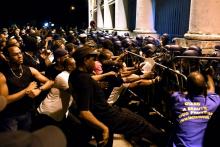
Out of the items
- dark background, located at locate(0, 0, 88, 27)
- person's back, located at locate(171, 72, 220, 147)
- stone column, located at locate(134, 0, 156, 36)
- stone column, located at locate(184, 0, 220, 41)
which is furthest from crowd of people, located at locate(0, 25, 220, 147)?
dark background, located at locate(0, 0, 88, 27)

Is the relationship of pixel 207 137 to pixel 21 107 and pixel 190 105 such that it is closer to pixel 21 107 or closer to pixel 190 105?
pixel 190 105

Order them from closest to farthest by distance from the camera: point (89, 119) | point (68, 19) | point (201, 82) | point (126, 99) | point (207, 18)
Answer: point (201, 82) < point (89, 119) < point (126, 99) < point (207, 18) < point (68, 19)

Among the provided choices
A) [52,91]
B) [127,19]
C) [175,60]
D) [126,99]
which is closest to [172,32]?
[127,19]

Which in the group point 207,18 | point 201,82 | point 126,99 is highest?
point 207,18

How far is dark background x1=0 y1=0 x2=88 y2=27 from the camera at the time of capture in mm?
65562

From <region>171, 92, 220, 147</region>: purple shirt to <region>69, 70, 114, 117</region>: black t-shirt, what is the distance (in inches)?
40.1

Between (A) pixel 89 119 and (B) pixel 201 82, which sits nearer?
(B) pixel 201 82

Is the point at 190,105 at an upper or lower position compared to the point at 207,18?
lower

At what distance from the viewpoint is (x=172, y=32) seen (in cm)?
1817

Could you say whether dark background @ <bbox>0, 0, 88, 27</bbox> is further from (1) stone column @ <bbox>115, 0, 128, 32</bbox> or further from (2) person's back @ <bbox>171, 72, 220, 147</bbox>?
(2) person's back @ <bbox>171, 72, 220, 147</bbox>

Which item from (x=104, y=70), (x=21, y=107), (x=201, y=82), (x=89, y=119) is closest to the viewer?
(x=201, y=82)

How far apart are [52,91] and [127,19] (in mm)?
19982

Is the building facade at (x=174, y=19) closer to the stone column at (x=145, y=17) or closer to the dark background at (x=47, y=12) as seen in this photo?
the stone column at (x=145, y=17)

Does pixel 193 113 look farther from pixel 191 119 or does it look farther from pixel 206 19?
pixel 206 19
